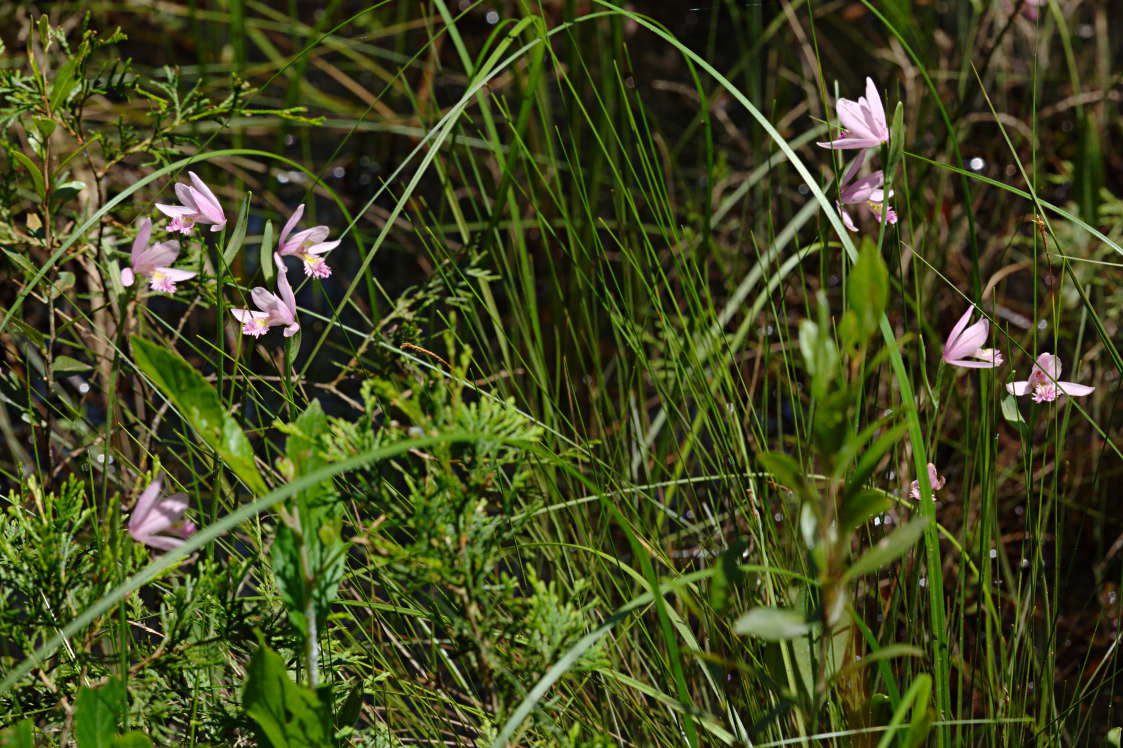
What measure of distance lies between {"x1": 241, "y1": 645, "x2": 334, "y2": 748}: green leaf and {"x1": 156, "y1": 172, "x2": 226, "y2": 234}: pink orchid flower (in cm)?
35

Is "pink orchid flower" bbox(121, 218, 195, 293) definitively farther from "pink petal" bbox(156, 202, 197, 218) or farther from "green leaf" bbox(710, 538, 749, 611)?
"green leaf" bbox(710, 538, 749, 611)

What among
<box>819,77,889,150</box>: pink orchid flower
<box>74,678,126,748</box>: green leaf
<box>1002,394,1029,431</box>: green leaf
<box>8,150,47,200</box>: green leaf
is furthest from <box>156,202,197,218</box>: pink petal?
<box>1002,394,1029,431</box>: green leaf

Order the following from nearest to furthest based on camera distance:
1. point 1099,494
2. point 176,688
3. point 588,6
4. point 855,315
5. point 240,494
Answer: point 855,315, point 176,688, point 240,494, point 1099,494, point 588,6

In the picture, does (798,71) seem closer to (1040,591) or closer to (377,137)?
(377,137)

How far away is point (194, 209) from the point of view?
0.80m

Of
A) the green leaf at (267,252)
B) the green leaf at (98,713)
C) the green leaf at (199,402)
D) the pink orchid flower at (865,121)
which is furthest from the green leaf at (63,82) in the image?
the pink orchid flower at (865,121)

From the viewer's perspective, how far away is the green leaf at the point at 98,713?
61 cm

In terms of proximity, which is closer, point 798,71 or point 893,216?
point 893,216

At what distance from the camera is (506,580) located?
60cm

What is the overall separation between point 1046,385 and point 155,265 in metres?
0.73

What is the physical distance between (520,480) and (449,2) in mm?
2323

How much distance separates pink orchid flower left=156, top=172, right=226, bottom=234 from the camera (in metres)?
0.78

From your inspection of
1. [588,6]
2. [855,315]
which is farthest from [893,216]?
A: [588,6]

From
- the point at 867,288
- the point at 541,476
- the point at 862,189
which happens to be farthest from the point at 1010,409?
the point at 541,476
